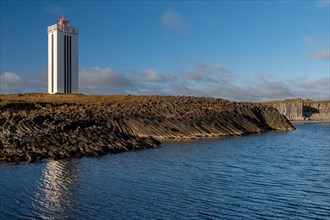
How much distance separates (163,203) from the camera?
66.8 feet

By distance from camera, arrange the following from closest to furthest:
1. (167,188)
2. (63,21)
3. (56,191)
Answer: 1. (56,191)
2. (167,188)
3. (63,21)

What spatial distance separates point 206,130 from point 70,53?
45.9 m

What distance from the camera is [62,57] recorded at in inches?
3622

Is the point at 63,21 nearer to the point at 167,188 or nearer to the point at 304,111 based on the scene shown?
the point at 167,188

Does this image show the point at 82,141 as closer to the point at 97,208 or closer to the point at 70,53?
the point at 97,208

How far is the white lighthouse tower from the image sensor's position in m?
91.6

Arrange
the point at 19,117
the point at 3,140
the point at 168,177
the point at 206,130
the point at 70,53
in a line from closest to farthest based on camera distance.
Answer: the point at 168,177, the point at 3,140, the point at 19,117, the point at 206,130, the point at 70,53

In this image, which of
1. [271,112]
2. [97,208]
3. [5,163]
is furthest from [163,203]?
[271,112]

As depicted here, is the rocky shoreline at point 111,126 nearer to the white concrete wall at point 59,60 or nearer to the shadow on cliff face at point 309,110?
the white concrete wall at point 59,60

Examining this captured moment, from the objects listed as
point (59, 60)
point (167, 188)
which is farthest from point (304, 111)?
point (167, 188)

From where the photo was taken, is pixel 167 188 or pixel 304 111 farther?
pixel 304 111

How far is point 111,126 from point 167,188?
3093 centimetres

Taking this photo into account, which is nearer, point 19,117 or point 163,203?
point 163,203

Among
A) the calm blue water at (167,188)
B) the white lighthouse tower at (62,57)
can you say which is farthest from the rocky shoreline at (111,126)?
the white lighthouse tower at (62,57)
